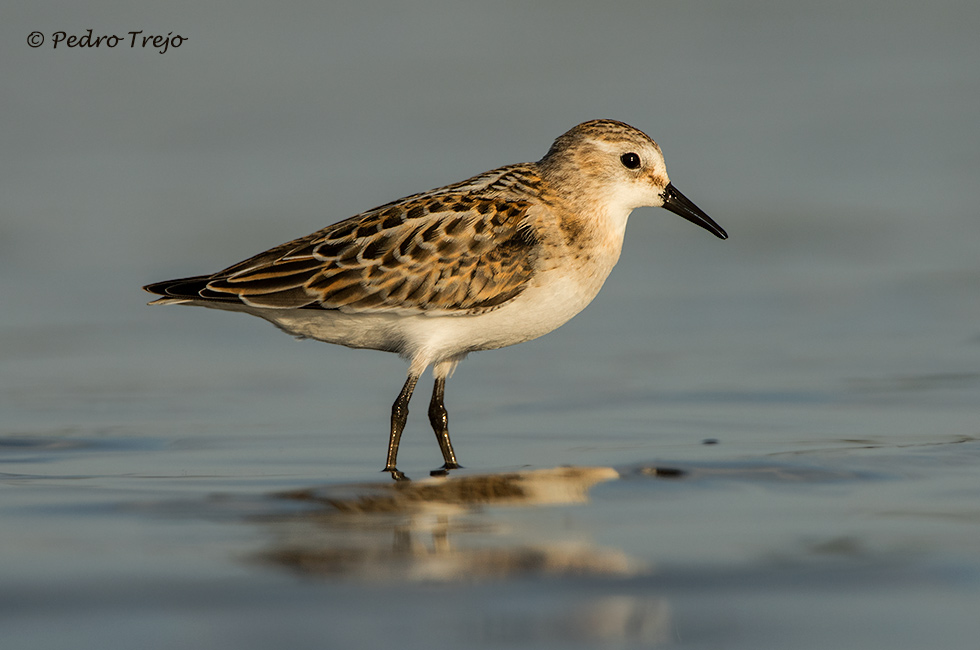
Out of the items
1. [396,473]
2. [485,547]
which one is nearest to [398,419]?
[396,473]

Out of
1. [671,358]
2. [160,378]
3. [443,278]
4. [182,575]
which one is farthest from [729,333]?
[182,575]

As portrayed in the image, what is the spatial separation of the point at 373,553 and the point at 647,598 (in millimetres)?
1353

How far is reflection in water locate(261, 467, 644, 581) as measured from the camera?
5809 mm

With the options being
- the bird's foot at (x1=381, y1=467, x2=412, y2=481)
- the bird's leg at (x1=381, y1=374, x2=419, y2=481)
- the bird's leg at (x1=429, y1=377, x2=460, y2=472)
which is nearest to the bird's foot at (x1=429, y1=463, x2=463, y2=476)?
the bird's leg at (x1=429, y1=377, x2=460, y2=472)

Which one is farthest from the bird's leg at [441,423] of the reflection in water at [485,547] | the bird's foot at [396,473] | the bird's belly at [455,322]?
the reflection in water at [485,547]

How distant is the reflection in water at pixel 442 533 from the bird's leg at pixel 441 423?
1.07 m

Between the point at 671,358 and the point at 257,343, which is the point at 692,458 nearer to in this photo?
the point at 671,358

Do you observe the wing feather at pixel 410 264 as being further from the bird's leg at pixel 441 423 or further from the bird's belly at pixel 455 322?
the bird's leg at pixel 441 423

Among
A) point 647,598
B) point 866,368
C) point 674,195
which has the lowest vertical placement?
point 647,598

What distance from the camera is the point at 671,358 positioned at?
11656 mm

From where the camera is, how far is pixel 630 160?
9711 mm

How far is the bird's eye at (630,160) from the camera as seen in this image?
9688 mm

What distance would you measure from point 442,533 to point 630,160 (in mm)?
4121

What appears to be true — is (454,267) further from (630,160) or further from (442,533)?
(442,533)
